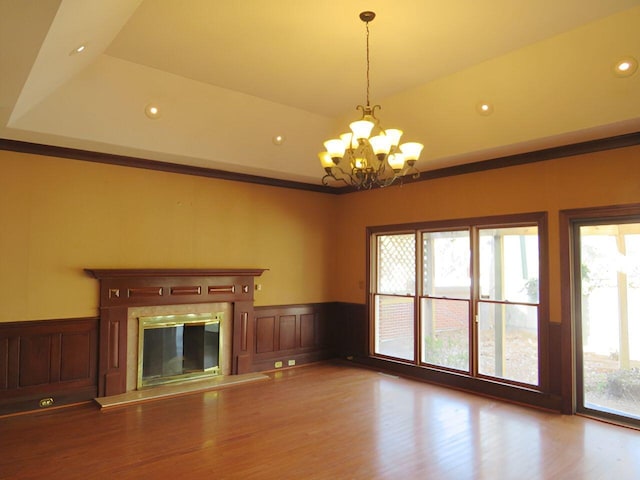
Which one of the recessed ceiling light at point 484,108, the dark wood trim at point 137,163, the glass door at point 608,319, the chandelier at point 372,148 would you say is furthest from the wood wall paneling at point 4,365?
the glass door at point 608,319

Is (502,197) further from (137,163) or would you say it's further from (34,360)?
(34,360)

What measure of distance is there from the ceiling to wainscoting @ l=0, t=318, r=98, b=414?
2062mm

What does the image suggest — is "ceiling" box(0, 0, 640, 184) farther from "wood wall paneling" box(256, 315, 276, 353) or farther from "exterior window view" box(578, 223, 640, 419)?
"wood wall paneling" box(256, 315, 276, 353)

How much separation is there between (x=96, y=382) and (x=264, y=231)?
2.97 m

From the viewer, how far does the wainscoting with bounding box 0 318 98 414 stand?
15.1 feet

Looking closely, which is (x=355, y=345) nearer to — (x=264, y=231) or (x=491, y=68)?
(x=264, y=231)

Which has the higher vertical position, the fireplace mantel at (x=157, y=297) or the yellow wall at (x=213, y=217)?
the yellow wall at (x=213, y=217)

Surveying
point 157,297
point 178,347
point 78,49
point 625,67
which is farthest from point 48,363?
point 625,67

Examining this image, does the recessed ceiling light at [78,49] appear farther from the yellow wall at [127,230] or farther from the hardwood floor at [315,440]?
the hardwood floor at [315,440]

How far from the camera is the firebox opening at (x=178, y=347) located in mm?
5430

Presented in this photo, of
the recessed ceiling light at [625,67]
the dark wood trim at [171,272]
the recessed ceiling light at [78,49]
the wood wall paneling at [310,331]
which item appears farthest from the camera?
the wood wall paneling at [310,331]

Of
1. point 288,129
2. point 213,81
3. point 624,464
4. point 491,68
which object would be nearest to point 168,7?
point 213,81

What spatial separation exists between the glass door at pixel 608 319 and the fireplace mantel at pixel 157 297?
4.12 m

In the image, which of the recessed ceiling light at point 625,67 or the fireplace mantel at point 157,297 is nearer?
the recessed ceiling light at point 625,67
